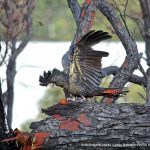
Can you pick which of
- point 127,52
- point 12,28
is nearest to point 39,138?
point 127,52

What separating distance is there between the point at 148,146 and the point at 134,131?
0.10 m

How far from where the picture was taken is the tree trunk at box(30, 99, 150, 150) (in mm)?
2912

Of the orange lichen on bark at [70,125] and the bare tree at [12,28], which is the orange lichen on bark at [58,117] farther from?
the bare tree at [12,28]

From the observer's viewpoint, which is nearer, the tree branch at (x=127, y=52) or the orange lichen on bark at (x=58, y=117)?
the orange lichen on bark at (x=58, y=117)

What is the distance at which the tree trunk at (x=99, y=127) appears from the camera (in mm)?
2912

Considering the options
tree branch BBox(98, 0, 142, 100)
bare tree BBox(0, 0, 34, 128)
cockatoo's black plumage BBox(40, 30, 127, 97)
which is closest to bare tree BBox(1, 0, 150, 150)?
cockatoo's black plumage BBox(40, 30, 127, 97)

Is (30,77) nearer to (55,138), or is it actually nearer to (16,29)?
(16,29)

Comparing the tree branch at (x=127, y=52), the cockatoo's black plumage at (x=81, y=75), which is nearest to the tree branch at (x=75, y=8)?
the tree branch at (x=127, y=52)

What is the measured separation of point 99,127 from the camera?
2.95 meters

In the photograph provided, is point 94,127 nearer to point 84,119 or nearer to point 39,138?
point 84,119

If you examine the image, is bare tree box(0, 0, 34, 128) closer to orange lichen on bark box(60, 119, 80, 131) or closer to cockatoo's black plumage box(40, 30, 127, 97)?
cockatoo's black plumage box(40, 30, 127, 97)

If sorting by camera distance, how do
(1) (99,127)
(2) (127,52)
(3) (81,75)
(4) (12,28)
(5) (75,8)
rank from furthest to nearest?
(4) (12,28) < (5) (75,8) < (2) (127,52) < (3) (81,75) < (1) (99,127)

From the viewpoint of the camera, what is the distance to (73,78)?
3346mm

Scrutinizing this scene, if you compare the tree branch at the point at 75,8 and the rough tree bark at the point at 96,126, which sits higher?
the tree branch at the point at 75,8
